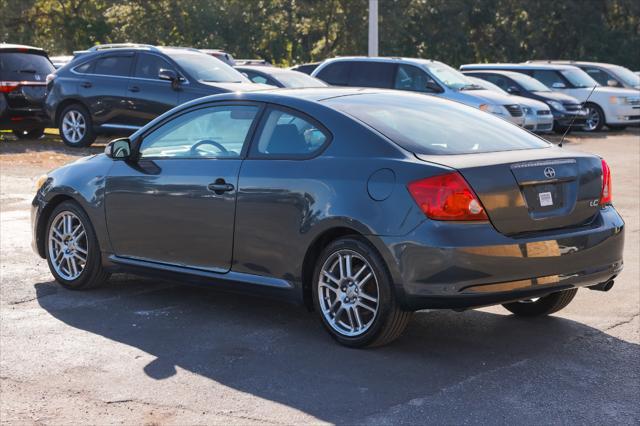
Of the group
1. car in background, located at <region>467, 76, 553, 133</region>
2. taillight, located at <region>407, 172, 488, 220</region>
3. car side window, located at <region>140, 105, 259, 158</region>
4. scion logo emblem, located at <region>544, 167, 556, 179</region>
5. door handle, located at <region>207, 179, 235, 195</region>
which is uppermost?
car side window, located at <region>140, 105, 259, 158</region>

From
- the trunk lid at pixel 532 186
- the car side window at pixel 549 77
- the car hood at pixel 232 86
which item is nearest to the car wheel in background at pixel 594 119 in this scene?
the car side window at pixel 549 77

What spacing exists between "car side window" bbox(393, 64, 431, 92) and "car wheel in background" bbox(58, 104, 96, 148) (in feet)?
20.5

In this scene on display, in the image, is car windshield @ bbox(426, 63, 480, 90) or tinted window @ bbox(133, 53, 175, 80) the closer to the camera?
tinted window @ bbox(133, 53, 175, 80)

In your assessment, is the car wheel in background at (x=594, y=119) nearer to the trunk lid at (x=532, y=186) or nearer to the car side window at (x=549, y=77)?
the car side window at (x=549, y=77)

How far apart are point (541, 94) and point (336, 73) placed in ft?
18.8

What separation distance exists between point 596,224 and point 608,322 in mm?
887

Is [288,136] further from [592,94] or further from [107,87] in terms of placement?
[592,94]

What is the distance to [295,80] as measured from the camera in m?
22.3

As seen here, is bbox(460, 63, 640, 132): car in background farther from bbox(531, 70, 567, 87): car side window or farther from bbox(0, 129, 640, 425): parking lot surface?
bbox(0, 129, 640, 425): parking lot surface

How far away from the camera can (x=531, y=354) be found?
6.37m

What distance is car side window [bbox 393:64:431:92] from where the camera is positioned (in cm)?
2239

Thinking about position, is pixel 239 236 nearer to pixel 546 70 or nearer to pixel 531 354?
pixel 531 354

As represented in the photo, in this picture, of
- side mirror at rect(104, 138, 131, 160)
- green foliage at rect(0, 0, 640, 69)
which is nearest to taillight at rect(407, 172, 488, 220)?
side mirror at rect(104, 138, 131, 160)

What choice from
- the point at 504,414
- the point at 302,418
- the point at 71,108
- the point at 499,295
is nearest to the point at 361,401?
the point at 302,418
